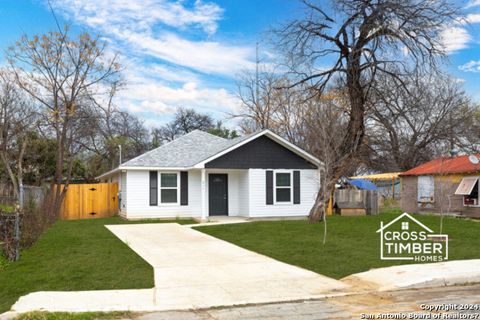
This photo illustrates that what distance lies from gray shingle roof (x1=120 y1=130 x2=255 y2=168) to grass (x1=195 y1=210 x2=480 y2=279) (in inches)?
203

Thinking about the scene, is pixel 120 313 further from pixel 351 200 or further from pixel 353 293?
pixel 351 200

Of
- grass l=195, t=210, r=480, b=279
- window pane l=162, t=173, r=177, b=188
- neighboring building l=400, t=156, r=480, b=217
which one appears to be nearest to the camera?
grass l=195, t=210, r=480, b=279

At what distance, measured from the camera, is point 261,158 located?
879 inches

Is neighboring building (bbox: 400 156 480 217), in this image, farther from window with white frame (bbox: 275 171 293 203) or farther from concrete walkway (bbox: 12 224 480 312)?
concrete walkway (bbox: 12 224 480 312)

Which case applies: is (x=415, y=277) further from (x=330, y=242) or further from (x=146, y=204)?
(x=146, y=204)

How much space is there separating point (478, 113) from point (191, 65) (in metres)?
24.4

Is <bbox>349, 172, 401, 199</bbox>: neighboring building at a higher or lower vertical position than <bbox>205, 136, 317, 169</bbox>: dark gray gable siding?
lower

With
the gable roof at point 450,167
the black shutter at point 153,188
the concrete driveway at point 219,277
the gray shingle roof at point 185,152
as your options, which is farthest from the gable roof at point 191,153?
the concrete driveway at point 219,277

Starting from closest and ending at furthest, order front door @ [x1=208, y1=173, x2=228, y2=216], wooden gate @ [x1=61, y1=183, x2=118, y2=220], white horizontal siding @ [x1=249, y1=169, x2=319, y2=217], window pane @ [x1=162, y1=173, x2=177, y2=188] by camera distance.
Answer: white horizontal siding @ [x1=249, y1=169, x2=319, y2=217] < window pane @ [x1=162, y1=173, x2=177, y2=188] < front door @ [x1=208, y1=173, x2=228, y2=216] < wooden gate @ [x1=61, y1=183, x2=118, y2=220]

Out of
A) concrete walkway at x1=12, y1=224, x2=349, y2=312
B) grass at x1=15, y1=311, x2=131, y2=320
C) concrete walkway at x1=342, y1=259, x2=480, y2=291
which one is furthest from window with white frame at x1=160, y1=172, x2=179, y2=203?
grass at x1=15, y1=311, x2=131, y2=320

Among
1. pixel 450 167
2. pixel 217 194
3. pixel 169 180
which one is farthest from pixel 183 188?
pixel 450 167

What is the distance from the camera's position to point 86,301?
7.24 metres

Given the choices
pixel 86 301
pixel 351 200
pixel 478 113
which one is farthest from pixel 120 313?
pixel 478 113

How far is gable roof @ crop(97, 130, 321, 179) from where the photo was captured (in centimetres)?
2172
